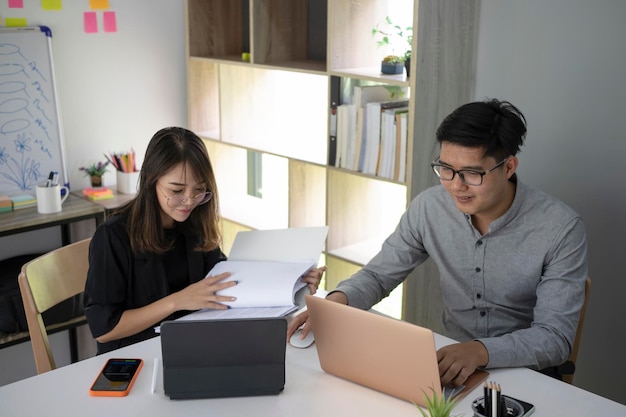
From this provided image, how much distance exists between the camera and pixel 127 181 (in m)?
3.33

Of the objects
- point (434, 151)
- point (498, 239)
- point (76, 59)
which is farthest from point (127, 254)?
point (76, 59)

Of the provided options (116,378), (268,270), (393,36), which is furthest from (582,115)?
(116,378)

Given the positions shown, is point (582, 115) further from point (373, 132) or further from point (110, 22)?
point (110, 22)

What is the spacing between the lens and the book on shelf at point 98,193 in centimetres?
325

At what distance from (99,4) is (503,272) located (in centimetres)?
224

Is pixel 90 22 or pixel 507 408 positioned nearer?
pixel 507 408

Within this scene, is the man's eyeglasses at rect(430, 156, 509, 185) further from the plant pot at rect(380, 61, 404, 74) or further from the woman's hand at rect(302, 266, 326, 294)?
the plant pot at rect(380, 61, 404, 74)

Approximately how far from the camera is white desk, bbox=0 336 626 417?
1.60 meters

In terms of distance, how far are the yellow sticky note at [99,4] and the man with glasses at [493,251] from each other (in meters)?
1.87

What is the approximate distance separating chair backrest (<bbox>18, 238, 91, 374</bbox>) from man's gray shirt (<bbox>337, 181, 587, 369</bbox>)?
820 mm

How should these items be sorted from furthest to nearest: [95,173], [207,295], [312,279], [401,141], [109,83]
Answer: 1. [109,83]
2. [95,173]
3. [401,141]
4. [312,279]
5. [207,295]

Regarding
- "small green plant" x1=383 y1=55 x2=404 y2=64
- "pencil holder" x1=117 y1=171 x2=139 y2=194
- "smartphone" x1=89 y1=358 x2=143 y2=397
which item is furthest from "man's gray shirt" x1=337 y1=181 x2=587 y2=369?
"pencil holder" x1=117 y1=171 x2=139 y2=194

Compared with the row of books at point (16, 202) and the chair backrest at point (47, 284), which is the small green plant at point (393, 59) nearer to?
the chair backrest at point (47, 284)

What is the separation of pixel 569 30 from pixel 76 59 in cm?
209
